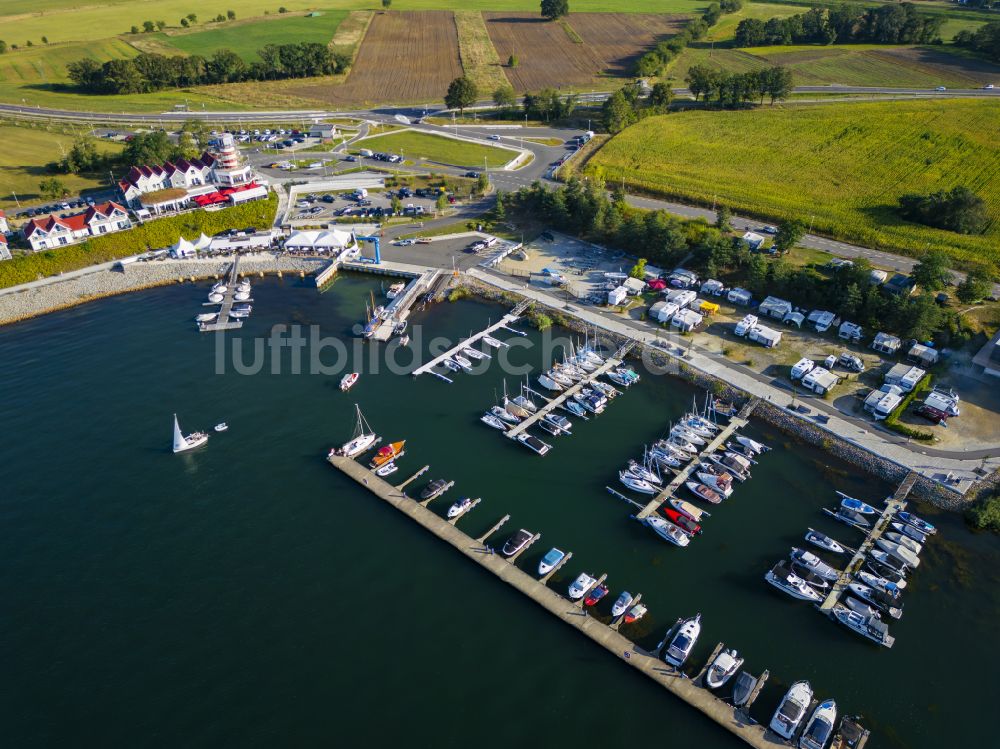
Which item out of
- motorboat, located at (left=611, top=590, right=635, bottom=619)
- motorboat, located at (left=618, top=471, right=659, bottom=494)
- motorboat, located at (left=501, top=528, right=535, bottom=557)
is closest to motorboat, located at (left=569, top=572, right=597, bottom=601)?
motorboat, located at (left=611, top=590, right=635, bottom=619)

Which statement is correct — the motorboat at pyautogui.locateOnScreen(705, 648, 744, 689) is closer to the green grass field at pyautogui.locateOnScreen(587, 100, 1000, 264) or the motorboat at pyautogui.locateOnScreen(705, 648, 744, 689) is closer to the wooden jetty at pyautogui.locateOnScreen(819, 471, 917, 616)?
the wooden jetty at pyautogui.locateOnScreen(819, 471, 917, 616)

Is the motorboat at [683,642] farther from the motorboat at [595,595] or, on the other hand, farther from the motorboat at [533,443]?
the motorboat at [533,443]

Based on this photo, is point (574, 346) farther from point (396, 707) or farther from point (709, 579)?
point (396, 707)

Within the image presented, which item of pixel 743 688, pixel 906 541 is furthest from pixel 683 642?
pixel 906 541

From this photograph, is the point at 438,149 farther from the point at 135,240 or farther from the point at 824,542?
the point at 824,542

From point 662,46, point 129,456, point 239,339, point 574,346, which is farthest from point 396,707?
point 662,46

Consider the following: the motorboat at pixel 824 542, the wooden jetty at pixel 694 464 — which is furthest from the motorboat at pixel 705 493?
the motorboat at pixel 824 542

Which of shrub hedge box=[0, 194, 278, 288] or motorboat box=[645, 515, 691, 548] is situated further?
shrub hedge box=[0, 194, 278, 288]
